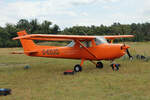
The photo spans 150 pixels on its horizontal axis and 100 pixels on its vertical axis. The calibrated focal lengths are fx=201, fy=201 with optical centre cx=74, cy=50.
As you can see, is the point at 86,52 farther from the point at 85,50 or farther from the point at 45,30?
the point at 45,30

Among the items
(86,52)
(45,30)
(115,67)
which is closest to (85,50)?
(86,52)

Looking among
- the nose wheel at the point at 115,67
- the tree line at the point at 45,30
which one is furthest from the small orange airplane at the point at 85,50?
the tree line at the point at 45,30

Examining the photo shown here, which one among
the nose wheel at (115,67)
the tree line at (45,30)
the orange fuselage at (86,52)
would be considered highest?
the tree line at (45,30)

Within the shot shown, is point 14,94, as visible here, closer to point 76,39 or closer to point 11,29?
point 76,39

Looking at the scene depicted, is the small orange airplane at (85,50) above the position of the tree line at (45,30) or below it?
below

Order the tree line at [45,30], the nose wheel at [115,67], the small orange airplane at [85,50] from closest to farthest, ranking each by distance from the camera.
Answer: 1. the nose wheel at [115,67]
2. the small orange airplane at [85,50]
3. the tree line at [45,30]

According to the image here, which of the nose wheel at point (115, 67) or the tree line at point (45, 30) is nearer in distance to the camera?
the nose wheel at point (115, 67)

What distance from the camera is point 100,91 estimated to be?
7.66 meters

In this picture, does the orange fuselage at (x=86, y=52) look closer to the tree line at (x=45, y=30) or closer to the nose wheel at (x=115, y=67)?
the nose wheel at (x=115, y=67)

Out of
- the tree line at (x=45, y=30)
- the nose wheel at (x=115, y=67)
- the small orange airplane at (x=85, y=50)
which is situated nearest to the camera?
the nose wheel at (x=115, y=67)

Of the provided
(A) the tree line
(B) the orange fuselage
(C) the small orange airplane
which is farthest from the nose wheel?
(A) the tree line

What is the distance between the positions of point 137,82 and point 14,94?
5.23m

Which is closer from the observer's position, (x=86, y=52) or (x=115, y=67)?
(x=115, y=67)

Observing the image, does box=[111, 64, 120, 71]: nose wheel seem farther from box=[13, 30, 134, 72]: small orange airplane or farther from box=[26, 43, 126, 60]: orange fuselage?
box=[26, 43, 126, 60]: orange fuselage
